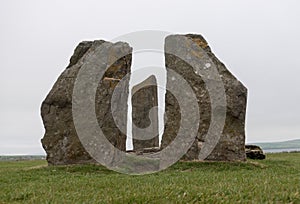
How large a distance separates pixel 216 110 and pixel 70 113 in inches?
228

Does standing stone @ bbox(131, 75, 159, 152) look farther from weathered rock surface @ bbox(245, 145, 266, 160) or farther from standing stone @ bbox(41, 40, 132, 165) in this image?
standing stone @ bbox(41, 40, 132, 165)

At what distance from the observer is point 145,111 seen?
28.9 m

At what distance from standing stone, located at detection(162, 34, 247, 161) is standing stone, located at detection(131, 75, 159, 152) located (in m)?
12.6

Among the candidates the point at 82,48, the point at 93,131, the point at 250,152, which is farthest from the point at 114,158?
the point at 250,152

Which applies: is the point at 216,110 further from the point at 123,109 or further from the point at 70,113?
the point at 70,113

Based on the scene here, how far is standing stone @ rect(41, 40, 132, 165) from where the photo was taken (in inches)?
607

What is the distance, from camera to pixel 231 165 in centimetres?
1409

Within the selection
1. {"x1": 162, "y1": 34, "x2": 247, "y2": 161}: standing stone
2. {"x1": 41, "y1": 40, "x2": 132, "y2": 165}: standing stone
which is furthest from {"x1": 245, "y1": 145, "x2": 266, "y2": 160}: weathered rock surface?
{"x1": 41, "y1": 40, "x2": 132, "y2": 165}: standing stone

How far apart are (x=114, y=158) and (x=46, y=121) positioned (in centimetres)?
Answer: 339

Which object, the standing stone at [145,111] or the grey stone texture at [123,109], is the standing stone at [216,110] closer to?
the grey stone texture at [123,109]

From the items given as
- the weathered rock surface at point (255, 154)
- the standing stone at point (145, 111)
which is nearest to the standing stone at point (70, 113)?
the weathered rock surface at point (255, 154)

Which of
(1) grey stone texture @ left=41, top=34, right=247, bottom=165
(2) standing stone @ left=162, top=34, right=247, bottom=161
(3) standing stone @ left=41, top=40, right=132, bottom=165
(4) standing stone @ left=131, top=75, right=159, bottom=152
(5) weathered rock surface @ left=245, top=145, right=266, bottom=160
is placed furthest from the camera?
(4) standing stone @ left=131, top=75, right=159, bottom=152

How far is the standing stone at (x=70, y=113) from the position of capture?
50.6 feet

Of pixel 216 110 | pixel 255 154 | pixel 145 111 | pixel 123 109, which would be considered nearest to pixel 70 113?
pixel 123 109
